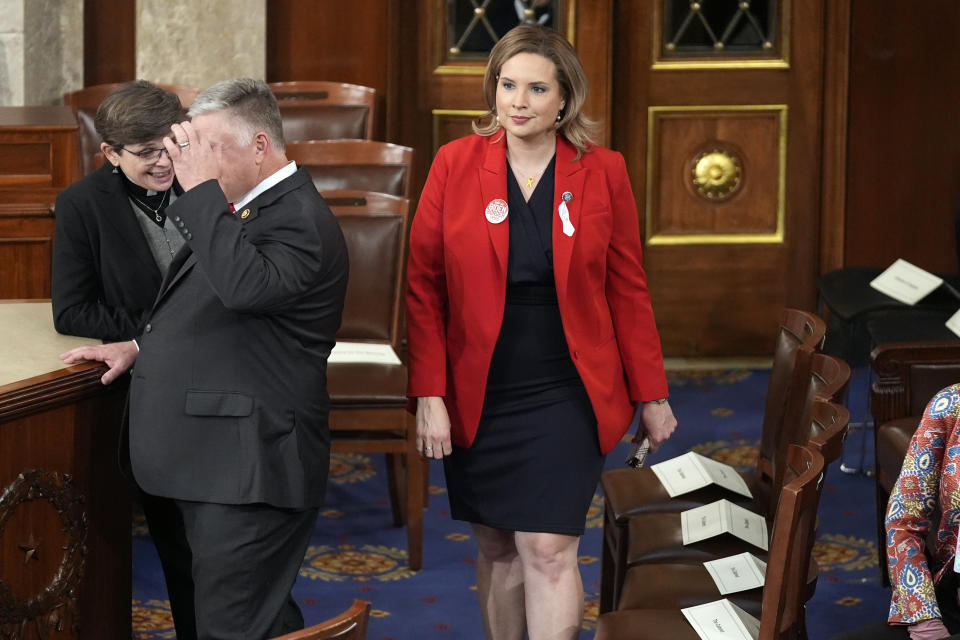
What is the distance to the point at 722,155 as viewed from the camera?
6.84 metres

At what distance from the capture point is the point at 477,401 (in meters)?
2.94

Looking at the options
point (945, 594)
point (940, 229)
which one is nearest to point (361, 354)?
point (945, 594)

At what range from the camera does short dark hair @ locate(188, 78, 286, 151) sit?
8.02 ft

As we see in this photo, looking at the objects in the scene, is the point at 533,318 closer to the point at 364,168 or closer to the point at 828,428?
the point at 828,428

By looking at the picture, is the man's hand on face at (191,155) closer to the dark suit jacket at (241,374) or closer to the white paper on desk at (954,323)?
the dark suit jacket at (241,374)

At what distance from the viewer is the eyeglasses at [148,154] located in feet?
9.63

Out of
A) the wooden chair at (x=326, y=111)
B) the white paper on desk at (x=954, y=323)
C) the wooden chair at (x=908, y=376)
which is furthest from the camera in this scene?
the wooden chair at (x=326, y=111)

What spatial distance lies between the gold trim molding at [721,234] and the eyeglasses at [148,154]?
420 centimetres

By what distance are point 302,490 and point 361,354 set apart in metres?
1.81

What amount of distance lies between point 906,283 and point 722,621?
A: 3022 mm

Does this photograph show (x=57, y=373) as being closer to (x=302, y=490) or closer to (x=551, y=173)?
(x=302, y=490)

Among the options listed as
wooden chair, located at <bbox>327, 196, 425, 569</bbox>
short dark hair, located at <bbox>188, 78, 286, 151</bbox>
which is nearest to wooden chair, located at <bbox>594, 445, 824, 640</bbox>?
short dark hair, located at <bbox>188, 78, 286, 151</bbox>

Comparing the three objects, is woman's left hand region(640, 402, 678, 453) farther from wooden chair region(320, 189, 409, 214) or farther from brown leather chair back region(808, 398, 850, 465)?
wooden chair region(320, 189, 409, 214)

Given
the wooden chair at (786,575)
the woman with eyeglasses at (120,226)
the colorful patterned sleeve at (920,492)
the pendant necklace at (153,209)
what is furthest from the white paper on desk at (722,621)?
the pendant necklace at (153,209)
